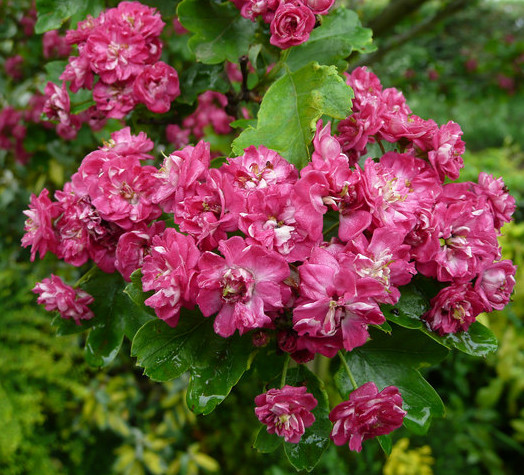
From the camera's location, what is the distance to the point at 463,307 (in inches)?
27.0

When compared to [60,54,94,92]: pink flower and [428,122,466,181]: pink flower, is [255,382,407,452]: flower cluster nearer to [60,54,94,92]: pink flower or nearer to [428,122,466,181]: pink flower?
[428,122,466,181]: pink flower

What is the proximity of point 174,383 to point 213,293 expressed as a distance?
2.23 m

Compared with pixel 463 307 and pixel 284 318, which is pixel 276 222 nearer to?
pixel 284 318

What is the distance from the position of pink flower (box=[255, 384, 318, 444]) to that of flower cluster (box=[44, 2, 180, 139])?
1.86 ft

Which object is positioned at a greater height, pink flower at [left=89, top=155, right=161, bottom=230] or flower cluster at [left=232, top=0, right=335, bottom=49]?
flower cluster at [left=232, top=0, right=335, bottom=49]

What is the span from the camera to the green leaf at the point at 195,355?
682 millimetres

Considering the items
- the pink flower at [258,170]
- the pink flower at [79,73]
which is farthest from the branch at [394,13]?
the pink flower at [258,170]

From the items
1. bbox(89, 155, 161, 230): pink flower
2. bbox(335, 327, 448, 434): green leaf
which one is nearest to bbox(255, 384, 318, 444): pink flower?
bbox(335, 327, 448, 434): green leaf

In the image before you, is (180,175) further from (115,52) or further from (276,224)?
(115,52)

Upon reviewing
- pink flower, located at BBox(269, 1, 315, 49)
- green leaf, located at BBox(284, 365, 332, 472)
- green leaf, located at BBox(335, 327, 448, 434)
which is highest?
pink flower, located at BBox(269, 1, 315, 49)

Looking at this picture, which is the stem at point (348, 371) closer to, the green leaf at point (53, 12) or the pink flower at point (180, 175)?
the pink flower at point (180, 175)

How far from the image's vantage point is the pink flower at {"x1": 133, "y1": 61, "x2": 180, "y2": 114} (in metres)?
0.88

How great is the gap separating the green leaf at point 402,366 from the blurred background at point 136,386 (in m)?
1.21

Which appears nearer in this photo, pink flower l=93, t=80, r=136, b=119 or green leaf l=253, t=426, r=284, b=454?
green leaf l=253, t=426, r=284, b=454
